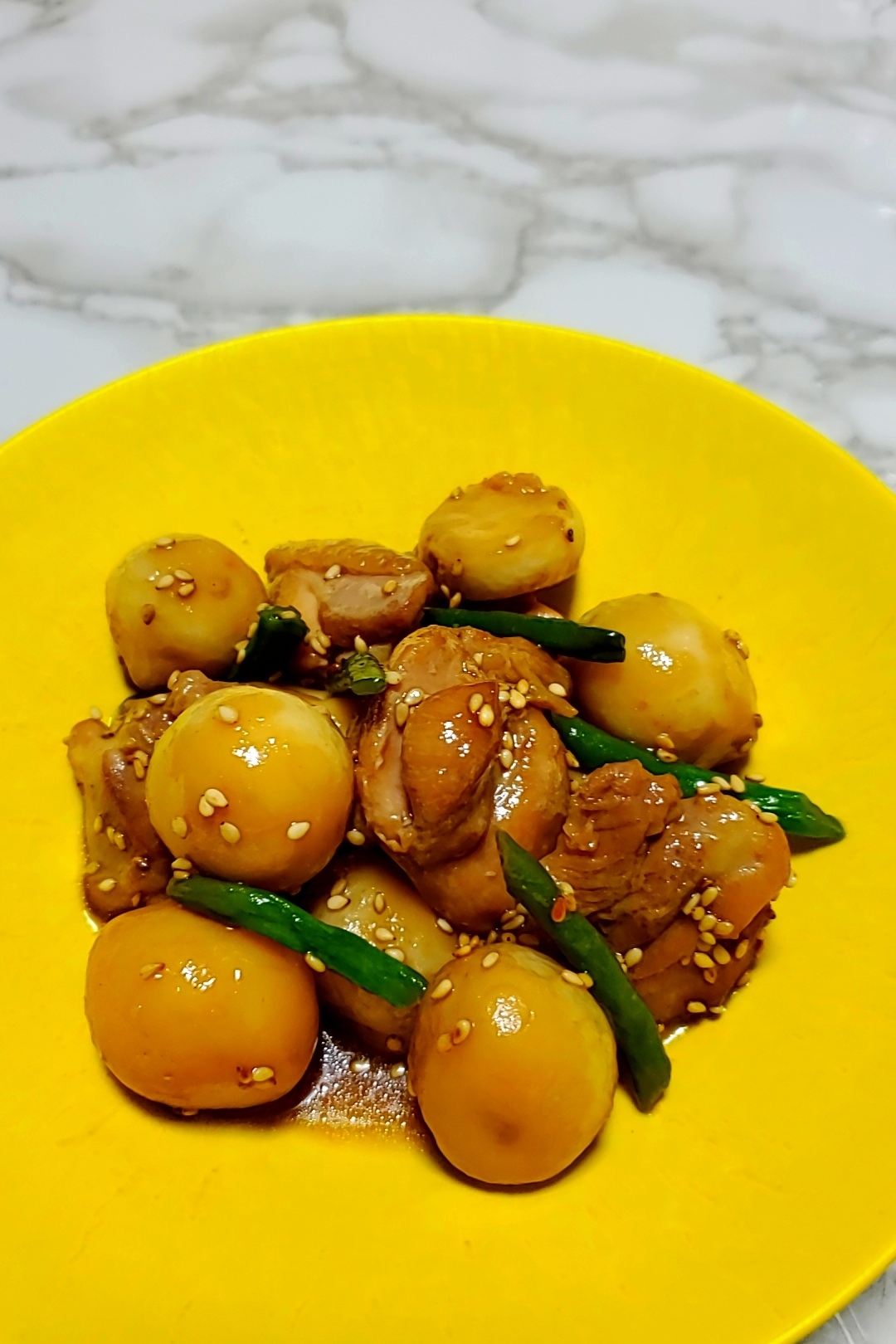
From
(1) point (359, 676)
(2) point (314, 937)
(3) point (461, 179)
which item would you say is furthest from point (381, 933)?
(3) point (461, 179)

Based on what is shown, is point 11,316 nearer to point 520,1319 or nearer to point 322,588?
point 322,588

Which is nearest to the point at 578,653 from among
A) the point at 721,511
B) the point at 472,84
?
the point at 721,511

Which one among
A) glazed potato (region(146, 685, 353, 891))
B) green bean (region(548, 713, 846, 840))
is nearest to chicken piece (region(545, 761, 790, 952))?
green bean (region(548, 713, 846, 840))

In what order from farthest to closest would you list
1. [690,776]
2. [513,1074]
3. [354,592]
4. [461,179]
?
[461,179] < [354,592] < [690,776] < [513,1074]

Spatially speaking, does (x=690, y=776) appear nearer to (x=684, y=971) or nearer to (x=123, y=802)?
(x=684, y=971)

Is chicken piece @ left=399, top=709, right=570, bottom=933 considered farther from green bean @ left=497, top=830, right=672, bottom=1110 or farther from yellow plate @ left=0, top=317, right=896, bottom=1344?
yellow plate @ left=0, top=317, right=896, bottom=1344

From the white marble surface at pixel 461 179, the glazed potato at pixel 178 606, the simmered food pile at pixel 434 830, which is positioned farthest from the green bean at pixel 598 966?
the white marble surface at pixel 461 179

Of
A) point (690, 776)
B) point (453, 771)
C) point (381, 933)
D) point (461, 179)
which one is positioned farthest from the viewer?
point (461, 179)
